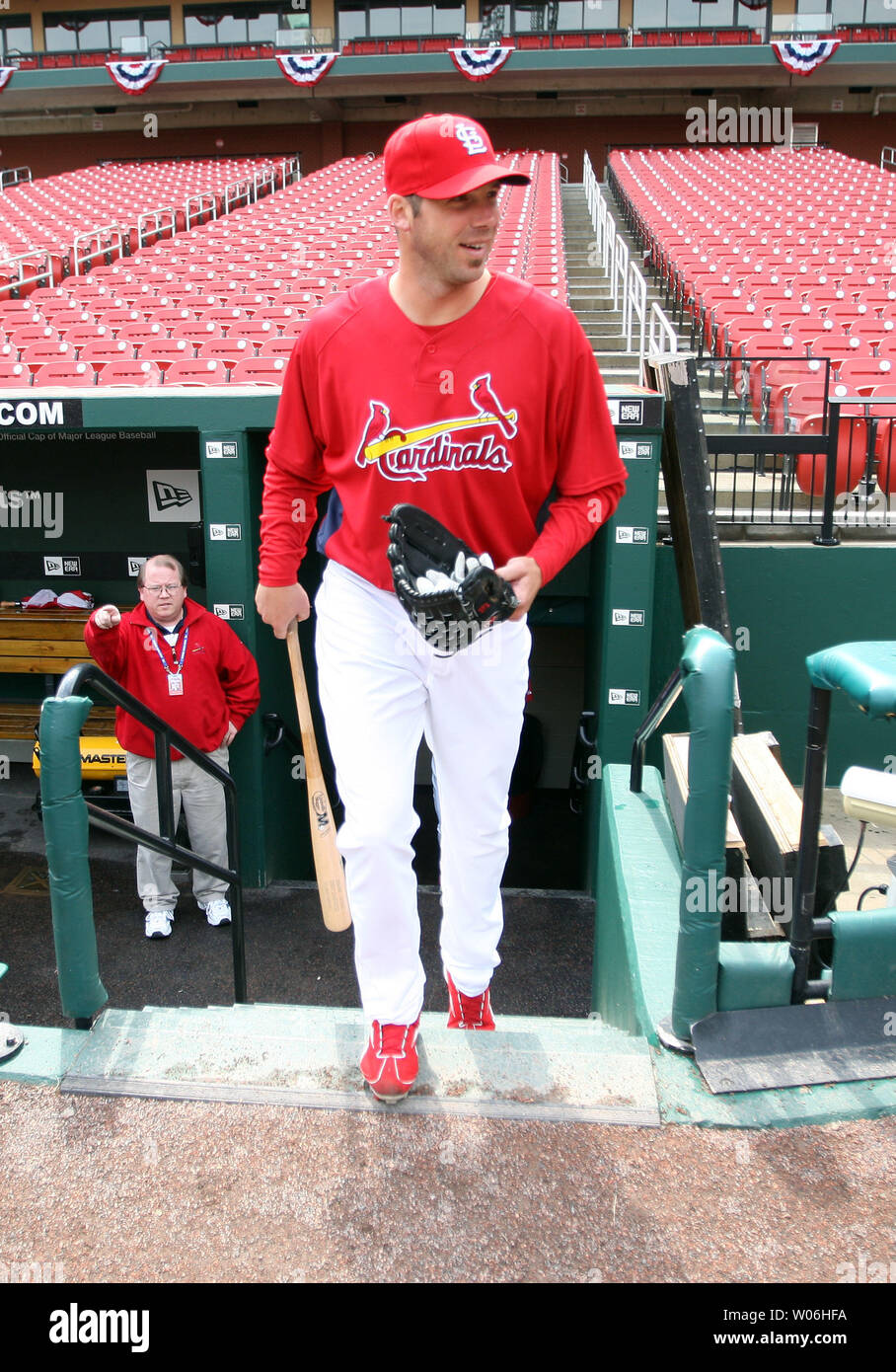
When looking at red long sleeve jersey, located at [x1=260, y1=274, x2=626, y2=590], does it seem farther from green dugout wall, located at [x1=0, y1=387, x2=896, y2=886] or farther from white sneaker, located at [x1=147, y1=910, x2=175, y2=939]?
white sneaker, located at [x1=147, y1=910, x2=175, y2=939]

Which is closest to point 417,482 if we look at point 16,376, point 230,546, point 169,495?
point 230,546

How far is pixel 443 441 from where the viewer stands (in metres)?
2.14

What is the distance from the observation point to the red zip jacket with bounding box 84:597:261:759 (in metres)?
4.80

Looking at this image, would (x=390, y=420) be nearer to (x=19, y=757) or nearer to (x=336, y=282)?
(x=19, y=757)

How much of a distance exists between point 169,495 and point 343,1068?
4.98 m

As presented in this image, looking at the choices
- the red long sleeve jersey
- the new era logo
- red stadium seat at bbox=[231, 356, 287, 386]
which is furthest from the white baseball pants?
red stadium seat at bbox=[231, 356, 287, 386]

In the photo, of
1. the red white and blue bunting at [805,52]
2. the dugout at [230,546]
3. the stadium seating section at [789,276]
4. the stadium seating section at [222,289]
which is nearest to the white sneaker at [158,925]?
the dugout at [230,546]

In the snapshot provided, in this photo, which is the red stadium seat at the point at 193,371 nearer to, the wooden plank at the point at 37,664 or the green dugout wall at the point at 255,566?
the green dugout wall at the point at 255,566

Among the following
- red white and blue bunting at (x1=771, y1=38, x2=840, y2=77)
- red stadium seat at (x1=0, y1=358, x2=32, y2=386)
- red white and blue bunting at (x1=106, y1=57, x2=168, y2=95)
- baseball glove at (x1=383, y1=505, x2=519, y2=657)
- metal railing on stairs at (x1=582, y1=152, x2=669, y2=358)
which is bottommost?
baseball glove at (x1=383, y1=505, x2=519, y2=657)

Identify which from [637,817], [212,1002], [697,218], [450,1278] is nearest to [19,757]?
[212,1002]

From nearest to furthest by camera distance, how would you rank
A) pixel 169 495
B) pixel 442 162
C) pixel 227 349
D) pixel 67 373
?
1. pixel 442 162
2. pixel 169 495
3. pixel 67 373
4. pixel 227 349

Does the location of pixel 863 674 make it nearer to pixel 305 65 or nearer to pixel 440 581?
pixel 440 581

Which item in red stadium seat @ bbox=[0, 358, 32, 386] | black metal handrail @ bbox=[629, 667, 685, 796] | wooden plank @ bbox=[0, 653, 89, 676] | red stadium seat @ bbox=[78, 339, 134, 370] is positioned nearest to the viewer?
black metal handrail @ bbox=[629, 667, 685, 796]
